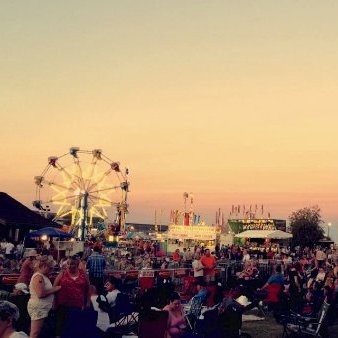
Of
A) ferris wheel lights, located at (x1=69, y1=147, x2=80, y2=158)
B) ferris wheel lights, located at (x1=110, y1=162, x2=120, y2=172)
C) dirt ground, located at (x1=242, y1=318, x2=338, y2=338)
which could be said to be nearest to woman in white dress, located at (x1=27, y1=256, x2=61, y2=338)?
dirt ground, located at (x1=242, y1=318, x2=338, y2=338)

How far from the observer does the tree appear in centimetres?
6867

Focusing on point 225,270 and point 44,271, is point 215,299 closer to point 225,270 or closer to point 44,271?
point 44,271

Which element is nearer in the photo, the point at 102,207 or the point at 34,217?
the point at 34,217

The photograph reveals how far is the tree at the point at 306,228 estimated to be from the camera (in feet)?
225

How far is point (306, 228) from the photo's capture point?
2744 inches

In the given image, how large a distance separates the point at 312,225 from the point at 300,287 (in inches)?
2259

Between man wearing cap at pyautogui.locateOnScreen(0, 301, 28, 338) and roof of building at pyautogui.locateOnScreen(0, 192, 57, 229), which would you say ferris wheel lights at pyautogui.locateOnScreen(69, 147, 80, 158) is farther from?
man wearing cap at pyautogui.locateOnScreen(0, 301, 28, 338)

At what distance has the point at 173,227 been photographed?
5250 cm

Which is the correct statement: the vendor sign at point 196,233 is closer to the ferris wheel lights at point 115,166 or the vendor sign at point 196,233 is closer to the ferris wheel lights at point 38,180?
the ferris wheel lights at point 115,166

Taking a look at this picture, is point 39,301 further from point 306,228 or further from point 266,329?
point 306,228

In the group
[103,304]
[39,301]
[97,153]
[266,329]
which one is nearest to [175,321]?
[103,304]

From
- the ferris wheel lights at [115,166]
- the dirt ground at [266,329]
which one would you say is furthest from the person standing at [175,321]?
the ferris wheel lights at [115,166]

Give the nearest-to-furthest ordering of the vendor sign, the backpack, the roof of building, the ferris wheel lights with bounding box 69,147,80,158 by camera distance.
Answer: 1. the backpack
2. the roof of building
3. the ferris wheel lights with bounding box 69,147,80,158
4. the vendor sign

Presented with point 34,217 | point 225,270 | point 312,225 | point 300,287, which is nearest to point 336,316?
point 300,287
